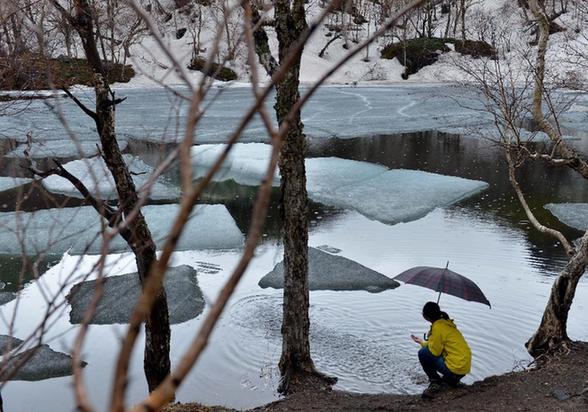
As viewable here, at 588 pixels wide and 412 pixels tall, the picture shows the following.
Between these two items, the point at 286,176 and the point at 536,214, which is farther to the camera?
the point at 536,214

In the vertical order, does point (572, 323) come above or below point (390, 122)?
below

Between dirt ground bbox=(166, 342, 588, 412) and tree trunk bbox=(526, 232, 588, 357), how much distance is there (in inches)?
16.2

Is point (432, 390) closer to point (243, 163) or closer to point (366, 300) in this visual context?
point (366, 300)

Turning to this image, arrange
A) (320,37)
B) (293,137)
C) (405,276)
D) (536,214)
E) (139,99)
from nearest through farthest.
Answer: (293,137), (405,276), (536,214), (139,99), (320,37)

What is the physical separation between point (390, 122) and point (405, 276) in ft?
54.1

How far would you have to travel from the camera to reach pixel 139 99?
93.6ft

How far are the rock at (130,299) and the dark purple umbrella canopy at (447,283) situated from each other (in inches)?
125

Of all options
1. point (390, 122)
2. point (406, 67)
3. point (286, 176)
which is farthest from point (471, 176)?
point (406, 67)

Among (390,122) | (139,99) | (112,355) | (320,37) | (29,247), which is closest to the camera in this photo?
(112,355)

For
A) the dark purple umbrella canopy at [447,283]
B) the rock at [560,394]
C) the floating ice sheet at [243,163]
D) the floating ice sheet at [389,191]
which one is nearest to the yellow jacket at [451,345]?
the dark purple umbrella canopy at [447,283]

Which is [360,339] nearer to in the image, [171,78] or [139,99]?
[139,99]

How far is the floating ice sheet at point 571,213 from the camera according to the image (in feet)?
38.4

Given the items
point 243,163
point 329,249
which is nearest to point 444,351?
point 329,249

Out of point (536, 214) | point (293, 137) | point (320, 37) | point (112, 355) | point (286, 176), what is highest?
point (320, 37)
